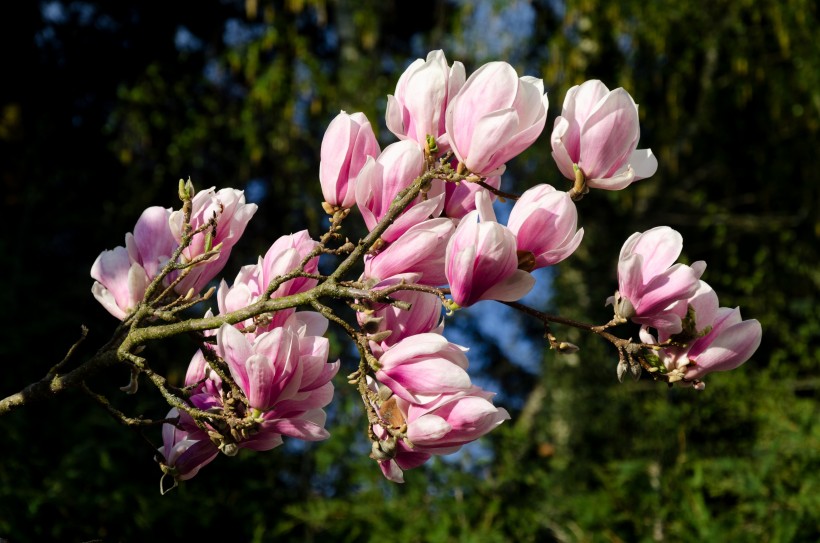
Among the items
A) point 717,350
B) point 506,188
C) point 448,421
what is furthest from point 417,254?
point 506,188

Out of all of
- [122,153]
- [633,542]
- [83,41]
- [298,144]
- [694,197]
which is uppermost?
[83,41]

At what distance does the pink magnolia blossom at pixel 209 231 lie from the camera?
74cm

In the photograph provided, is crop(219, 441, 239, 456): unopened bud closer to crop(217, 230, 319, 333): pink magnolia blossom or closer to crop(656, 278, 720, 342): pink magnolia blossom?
crop(217, 230, 319, 333): pink magnolia blossom

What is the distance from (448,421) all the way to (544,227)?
0.16 meters

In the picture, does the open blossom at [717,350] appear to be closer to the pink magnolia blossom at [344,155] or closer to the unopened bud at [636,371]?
the unopened bud at [636,371]

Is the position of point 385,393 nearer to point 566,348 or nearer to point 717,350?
point 566,348

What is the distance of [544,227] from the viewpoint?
2.15 feet

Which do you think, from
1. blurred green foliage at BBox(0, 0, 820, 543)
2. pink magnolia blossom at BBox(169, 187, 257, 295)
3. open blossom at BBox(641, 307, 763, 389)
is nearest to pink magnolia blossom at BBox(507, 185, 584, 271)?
open blossom at BBox(641, 307, 763, 389)

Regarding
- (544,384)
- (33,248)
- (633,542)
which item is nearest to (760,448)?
(633,542)

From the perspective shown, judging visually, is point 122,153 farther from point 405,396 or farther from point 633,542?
point 405,396

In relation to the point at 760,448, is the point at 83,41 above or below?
above

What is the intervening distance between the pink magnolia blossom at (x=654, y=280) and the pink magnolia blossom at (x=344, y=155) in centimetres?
22

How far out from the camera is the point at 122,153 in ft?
16.2

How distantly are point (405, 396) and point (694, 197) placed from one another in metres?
5.27
